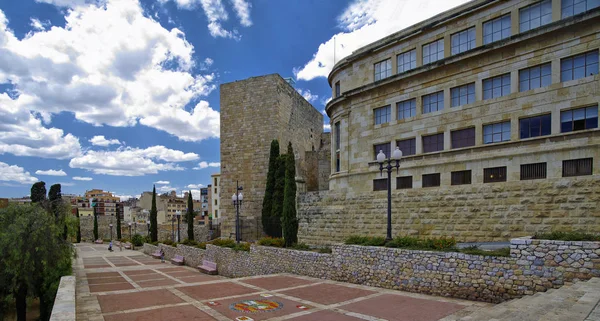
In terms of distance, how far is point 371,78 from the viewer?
66.9ft

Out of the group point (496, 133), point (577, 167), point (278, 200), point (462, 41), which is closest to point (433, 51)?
point (462, 41)

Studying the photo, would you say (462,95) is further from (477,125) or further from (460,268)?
(460,268)

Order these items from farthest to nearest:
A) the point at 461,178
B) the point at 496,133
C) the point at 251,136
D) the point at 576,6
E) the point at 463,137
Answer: the point at 251,136, the point at 463,137, the point at 461,178, the point at 496,133, the point at 576,6

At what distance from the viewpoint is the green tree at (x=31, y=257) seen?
13859 mm

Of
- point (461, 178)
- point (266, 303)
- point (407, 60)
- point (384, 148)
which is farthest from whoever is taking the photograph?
point (384, 148)

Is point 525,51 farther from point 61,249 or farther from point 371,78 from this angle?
point 61,249

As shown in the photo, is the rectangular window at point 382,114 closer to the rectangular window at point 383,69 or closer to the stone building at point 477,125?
the stone building at point 477,125

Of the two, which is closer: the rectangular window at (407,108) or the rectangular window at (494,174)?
the rectangular window at (494,174)

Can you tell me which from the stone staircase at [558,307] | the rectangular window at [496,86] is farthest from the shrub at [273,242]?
the rectangular window at [496,86]

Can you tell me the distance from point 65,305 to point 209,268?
13.6 meters

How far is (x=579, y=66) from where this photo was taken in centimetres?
1312

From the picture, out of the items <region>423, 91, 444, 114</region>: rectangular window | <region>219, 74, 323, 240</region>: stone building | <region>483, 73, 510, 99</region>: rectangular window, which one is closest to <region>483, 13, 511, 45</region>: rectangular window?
<region>483, 73, 510, 99</region>: rectangular window

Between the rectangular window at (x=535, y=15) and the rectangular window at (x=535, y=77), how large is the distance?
6.15 feet

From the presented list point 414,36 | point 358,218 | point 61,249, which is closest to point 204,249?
point 61,249
